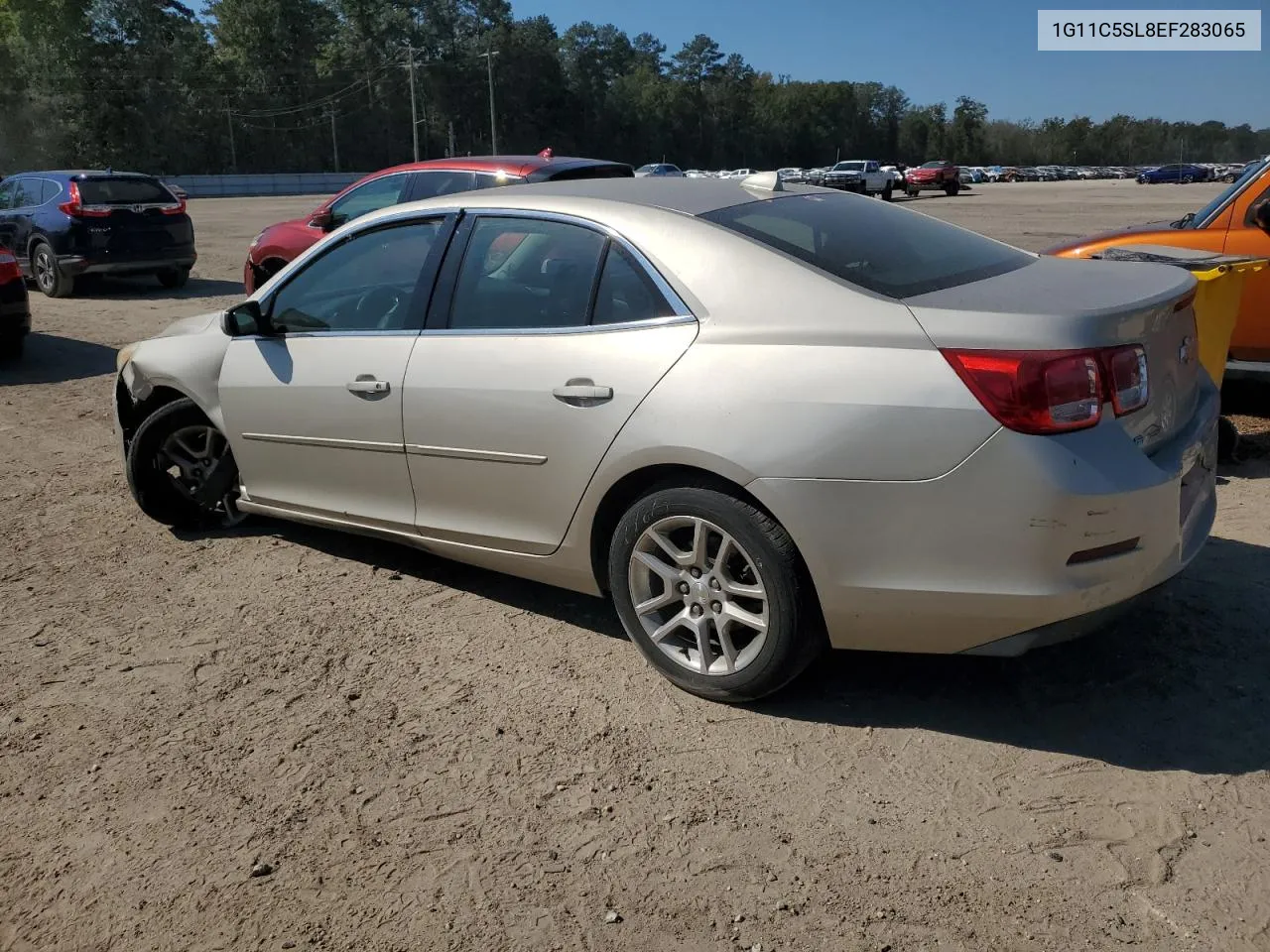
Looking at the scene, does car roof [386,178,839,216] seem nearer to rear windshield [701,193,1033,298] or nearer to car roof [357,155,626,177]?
rear windshield [701,193,1033,298]

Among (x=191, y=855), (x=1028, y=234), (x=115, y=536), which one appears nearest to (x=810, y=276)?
(x=191, y=855)

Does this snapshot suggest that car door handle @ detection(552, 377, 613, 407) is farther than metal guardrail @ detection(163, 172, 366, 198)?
No

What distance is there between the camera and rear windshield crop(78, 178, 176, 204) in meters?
13.9

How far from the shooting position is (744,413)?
3.21m

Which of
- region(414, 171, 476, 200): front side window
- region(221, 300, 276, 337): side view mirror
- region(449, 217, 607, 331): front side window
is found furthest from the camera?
region(414, 171, 476, 200): front side window

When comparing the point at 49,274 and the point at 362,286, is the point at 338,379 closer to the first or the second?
the point at 362,286

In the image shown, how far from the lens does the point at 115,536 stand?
5359 millimetres

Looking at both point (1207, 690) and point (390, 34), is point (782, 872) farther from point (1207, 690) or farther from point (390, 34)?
point (390, 34)

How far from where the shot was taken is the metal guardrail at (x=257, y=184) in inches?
2350

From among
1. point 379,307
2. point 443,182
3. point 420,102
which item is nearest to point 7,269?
point 443,182

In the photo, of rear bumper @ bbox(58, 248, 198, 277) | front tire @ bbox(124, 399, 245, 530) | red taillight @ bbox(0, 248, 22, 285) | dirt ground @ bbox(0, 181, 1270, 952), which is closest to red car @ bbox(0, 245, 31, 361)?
red taillight @ bbox(0, 248, 22, 285)

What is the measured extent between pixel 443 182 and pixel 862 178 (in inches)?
1553

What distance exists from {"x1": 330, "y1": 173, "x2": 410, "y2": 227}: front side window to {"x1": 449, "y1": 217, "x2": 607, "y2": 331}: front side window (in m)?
6.50

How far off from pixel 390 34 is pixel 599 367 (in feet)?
389
